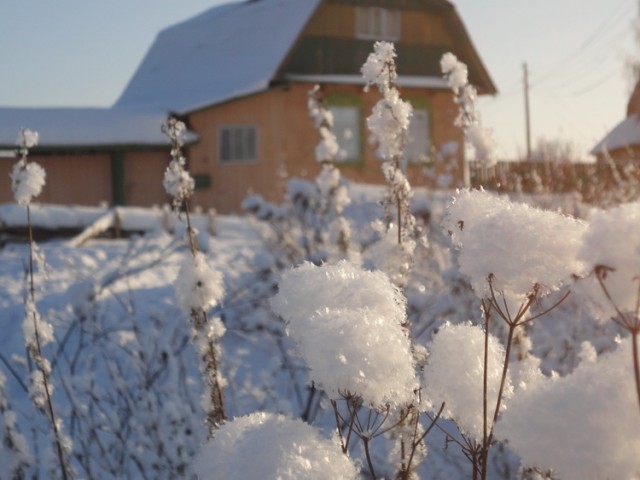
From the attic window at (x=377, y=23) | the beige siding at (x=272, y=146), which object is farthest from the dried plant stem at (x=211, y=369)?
the attic window at (x=377, y=23)

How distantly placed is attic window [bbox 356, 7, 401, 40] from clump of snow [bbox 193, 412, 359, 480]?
2020 cm

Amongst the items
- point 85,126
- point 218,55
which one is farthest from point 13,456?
point 218,55

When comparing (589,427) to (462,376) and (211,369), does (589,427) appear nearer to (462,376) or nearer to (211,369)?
(462,376)

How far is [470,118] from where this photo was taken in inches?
119

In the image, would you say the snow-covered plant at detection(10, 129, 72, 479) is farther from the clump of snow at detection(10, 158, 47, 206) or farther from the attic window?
the attic window

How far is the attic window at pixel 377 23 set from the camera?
2111 cm

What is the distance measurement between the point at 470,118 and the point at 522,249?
1.80 m

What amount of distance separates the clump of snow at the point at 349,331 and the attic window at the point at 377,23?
791 inches

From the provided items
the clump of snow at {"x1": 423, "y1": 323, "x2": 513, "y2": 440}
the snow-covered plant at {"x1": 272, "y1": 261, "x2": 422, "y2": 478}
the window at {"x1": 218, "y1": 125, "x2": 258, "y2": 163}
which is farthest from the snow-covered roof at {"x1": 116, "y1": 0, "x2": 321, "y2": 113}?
the snow-covered plant at {"x1": 272, "y1": 261, "x2": 422, "y2": 478}

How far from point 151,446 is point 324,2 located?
17387 mm

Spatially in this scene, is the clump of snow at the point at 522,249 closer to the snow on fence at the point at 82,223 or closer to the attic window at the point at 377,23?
the snow on fence at the point at 82,223

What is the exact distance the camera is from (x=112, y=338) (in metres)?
6.49

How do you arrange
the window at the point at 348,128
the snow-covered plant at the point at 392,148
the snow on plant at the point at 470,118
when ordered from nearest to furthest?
the snow-covered plant at the point at 392,148 → the snow on plant at the point at 470,118 → the window at the point at 348,128

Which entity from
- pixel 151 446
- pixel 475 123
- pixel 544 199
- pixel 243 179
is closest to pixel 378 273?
pixel 475 123
